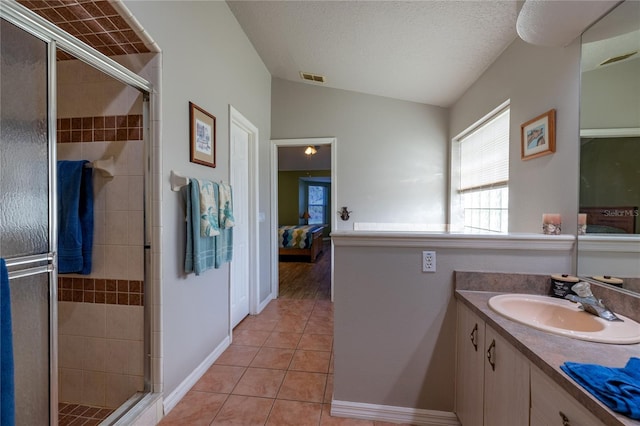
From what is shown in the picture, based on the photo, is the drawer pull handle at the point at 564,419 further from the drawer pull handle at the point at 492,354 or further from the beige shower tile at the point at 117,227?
the beige shower tile at the point at 117,227

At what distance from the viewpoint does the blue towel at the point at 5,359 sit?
91 cm

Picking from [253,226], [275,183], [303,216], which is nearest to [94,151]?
[253,226]

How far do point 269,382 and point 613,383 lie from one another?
74.2 inches

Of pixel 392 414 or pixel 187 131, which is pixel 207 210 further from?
pixel 392 414

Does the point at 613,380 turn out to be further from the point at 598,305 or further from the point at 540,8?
the point at 540,8

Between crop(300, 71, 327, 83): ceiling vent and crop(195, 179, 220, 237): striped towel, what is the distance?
2062 millimetres

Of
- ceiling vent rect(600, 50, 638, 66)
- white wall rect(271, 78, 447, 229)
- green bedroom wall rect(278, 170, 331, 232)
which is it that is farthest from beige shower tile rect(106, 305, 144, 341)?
green bedroom wall rect(278, 170, 331, 232)

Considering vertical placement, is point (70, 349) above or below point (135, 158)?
below

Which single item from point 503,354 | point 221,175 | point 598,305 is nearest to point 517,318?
point 503,354

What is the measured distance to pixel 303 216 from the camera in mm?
9414

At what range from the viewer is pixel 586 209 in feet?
4.73

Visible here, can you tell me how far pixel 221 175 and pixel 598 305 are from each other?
2515 mm

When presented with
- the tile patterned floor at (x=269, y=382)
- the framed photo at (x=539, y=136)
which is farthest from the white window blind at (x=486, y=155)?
the tile patterned floor at (x=269, y=382)

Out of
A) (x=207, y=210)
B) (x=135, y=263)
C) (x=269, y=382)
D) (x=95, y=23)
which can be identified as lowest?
(x=269, y=382)
